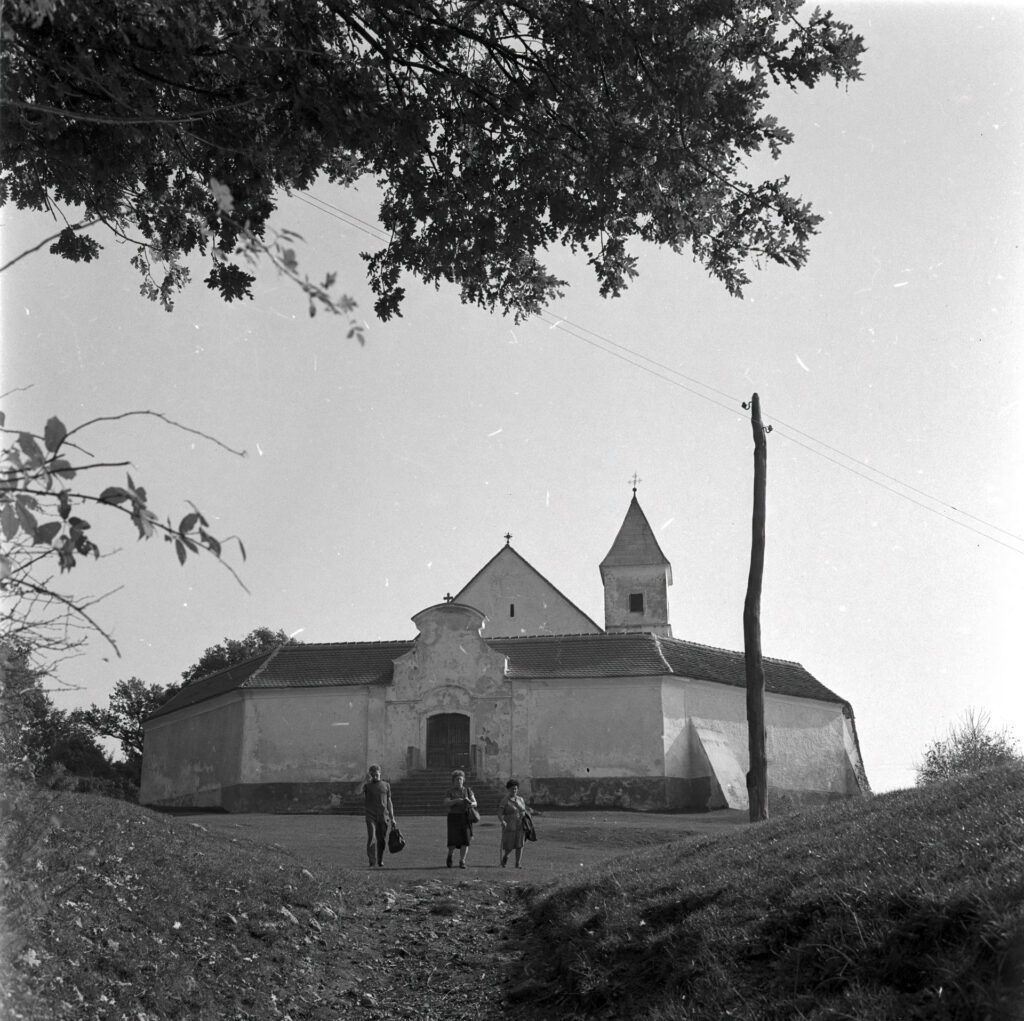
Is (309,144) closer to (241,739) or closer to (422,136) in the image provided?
(422,136)

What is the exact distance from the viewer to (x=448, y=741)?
3428cm

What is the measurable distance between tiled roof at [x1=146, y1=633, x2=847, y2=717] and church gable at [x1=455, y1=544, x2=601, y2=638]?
586 centimetres

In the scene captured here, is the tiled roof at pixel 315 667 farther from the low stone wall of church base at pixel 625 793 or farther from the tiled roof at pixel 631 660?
the low stone wall of church base at pixel 625 793

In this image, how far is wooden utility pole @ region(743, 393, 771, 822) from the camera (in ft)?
69.4

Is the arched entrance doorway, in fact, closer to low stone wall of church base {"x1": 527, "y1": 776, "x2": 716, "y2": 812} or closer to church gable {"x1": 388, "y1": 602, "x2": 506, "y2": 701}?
church gable {"x1": 388, "y1": 602, "x2": 506, "y2": 701}

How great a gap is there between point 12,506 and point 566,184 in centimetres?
601

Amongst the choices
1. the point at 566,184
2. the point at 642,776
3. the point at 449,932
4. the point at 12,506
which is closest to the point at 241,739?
the point at 642,776

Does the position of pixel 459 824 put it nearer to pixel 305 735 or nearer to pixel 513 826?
pixel 513 826

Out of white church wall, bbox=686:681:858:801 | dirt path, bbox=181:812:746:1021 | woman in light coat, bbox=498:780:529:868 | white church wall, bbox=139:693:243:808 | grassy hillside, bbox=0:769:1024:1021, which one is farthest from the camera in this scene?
white church wall, bbox=686:681:858:801

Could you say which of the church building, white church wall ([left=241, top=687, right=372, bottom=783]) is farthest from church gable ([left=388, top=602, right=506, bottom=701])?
white church wall ([left=241, top=687, right=372, bottom=783])

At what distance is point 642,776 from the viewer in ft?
108

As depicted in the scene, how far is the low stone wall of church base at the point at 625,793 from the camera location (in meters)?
32.7

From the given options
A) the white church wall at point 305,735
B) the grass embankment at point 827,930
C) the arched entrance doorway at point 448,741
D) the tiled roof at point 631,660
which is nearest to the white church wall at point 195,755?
the white church wall at point 305,735

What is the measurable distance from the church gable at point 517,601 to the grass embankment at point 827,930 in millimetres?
31681
